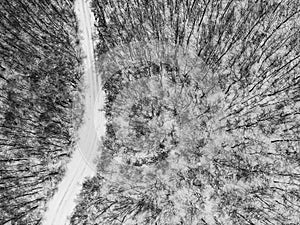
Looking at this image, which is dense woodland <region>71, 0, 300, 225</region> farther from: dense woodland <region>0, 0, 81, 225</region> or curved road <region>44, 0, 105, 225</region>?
dense woodland <region>0, 0, 81, 225</region>

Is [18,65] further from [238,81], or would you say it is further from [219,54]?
[238,81]

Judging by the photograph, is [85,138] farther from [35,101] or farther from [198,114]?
[198,114]

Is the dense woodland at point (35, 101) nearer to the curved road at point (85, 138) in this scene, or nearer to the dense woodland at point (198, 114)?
the curved road at point (85, 138)

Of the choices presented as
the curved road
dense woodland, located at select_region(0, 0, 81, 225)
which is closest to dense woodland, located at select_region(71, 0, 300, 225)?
the curved road

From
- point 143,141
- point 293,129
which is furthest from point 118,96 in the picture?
point 293,129

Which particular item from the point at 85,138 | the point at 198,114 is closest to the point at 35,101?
the point at 85,138
